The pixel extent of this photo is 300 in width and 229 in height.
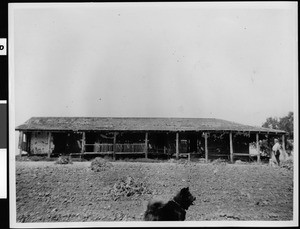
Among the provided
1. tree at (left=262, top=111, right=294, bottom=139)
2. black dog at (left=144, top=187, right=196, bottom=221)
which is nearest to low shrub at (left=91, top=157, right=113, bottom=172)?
black dog at (left=144, top=187, right=196, bottom=221)

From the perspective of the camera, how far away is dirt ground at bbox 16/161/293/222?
305 inches

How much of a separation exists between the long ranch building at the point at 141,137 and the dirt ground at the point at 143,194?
1.85 ft

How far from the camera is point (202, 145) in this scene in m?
9.27

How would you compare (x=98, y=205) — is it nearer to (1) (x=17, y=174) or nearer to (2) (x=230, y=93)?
(1) (x=17, y=174)

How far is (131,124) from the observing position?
906 cm

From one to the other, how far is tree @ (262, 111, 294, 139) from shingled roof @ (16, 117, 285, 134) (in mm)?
98

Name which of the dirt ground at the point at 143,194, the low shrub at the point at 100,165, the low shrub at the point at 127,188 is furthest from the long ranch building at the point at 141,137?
the low shrub at the point at 127,188

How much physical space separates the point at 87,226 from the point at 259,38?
Result: 15.7ft

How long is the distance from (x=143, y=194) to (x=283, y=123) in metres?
3.04

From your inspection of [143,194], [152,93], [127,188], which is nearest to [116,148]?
[127,188]

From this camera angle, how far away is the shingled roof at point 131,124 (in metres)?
8.36

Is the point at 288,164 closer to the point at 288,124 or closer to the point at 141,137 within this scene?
the point at 288,124

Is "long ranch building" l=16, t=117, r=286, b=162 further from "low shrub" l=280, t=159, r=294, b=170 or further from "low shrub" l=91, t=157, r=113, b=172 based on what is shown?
"low shrub" l=280, t=159, r=294, b=170

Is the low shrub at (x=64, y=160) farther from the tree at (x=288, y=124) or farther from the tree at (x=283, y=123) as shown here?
the tree at (x=288, y=124)
